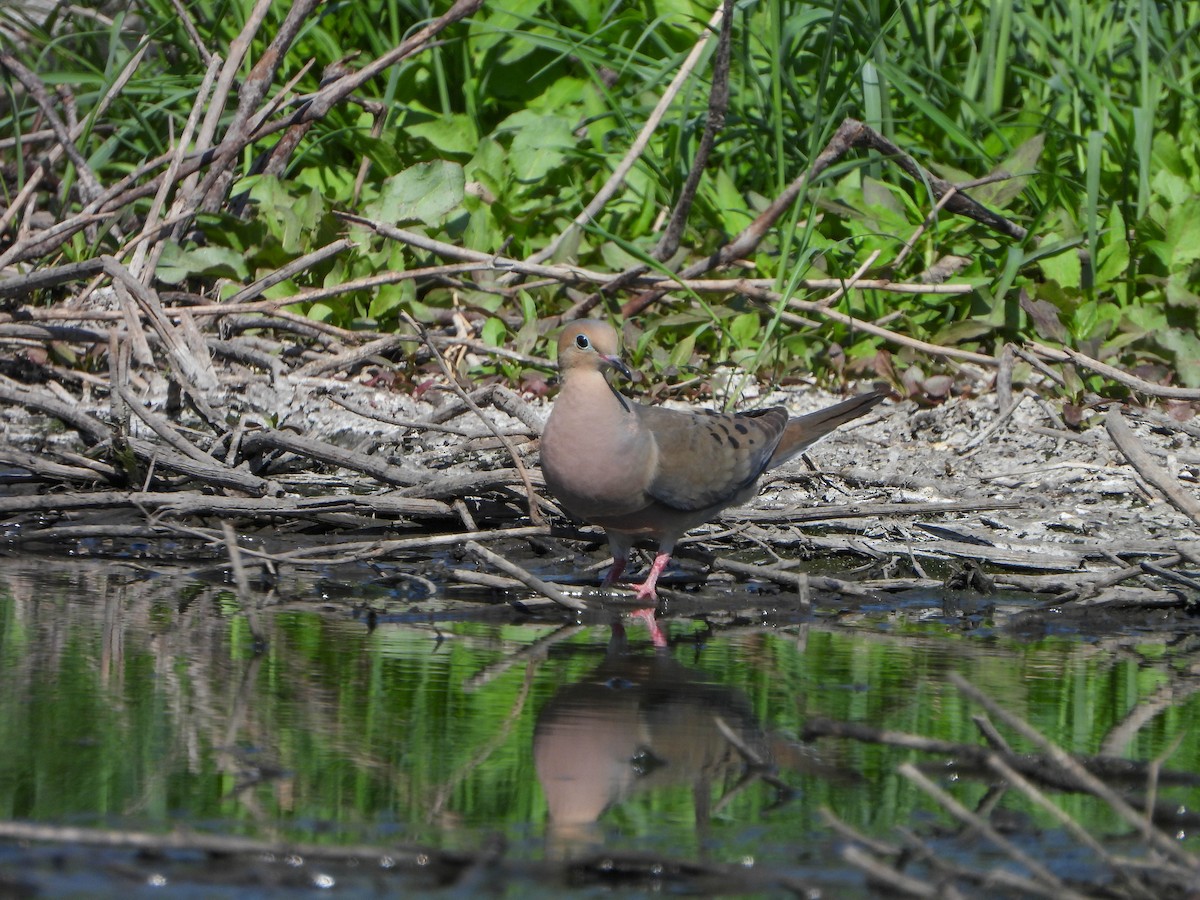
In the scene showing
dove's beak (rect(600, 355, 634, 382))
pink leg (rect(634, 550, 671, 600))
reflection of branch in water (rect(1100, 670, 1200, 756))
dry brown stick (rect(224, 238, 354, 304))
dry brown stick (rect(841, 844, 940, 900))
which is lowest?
reflection of branch in water (rect(1100, 670, 1200, 756))

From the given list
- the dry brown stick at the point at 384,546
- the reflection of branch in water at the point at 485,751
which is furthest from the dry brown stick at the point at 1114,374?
the reflection of branch in water at the point at 485,751

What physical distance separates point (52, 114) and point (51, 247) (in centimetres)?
60

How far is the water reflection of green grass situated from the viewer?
2416 mm

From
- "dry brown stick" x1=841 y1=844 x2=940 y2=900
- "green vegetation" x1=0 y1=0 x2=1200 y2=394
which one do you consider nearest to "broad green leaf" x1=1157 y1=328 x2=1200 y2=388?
"green vegetation" x1=0 y1=0 x2=1200 y2=394

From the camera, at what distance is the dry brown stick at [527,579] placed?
142 inches

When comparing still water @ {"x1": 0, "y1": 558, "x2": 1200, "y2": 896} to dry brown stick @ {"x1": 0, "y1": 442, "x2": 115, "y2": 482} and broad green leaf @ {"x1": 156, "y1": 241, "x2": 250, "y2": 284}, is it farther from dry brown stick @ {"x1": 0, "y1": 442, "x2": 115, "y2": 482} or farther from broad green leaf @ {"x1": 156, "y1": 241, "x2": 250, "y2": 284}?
broad green leaf @ {"x1": 156, "y1": 241, "x2": 250, "y2": 284}

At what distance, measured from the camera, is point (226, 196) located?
6.61 meters

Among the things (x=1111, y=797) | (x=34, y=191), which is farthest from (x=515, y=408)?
(x=1111, y=797)

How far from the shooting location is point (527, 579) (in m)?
3.66

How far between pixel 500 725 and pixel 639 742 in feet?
0.87

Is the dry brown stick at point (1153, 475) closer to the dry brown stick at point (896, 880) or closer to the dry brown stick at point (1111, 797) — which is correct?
the dry brown stick at point (1111, 797)

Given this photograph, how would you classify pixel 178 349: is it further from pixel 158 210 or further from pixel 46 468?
pixel 158 210

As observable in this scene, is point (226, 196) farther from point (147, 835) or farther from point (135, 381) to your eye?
point (147, 835)

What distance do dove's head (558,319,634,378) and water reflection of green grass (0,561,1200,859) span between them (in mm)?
805
